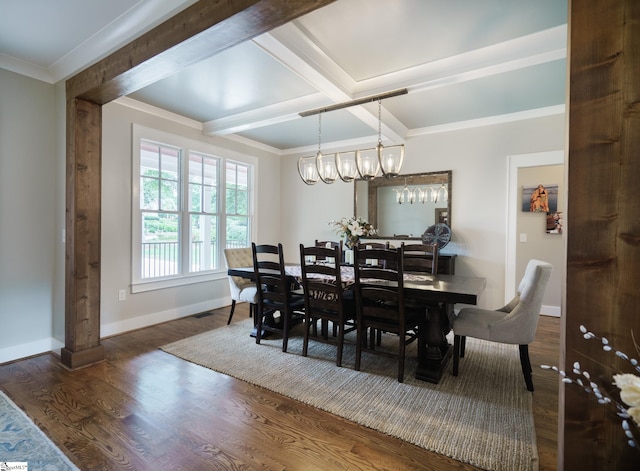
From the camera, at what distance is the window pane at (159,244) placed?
396 centimetres

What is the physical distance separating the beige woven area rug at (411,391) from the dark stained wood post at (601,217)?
84 cm

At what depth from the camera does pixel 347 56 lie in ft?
8.75

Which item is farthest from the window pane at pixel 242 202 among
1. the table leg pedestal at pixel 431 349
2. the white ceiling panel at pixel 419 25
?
the table leg pedestal at pixel 431 349

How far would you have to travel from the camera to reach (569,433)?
1.04 meters

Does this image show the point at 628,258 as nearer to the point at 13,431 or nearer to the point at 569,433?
the point at 569,433

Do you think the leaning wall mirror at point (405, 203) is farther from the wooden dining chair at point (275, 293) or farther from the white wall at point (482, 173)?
the wooden dining chair at point (275, 293)

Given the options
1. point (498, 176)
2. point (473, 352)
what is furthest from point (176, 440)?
point (498, 176)

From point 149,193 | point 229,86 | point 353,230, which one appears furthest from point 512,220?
point 149,193

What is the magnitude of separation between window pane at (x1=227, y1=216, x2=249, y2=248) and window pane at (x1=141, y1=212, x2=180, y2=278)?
91 centimetres

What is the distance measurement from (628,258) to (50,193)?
4066mm

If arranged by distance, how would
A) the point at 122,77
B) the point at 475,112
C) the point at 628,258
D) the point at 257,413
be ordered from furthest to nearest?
the point at 475,112 → the point at 122,77 → the point at 257,413 → the point at 628,258

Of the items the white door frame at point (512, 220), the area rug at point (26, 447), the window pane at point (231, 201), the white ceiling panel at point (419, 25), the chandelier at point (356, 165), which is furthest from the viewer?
the window pane at point (231, 201)

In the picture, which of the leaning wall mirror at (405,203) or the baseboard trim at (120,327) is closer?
the baseboard trim at (120,327)

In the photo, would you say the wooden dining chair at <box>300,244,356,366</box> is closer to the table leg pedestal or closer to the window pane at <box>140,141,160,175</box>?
the table leg pedestal
